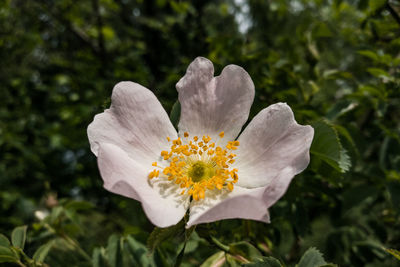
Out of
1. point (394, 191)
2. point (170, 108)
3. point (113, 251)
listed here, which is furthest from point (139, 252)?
A: point (394, 191)

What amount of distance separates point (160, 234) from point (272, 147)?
1.41 feet

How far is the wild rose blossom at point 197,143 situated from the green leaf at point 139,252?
0.29 m

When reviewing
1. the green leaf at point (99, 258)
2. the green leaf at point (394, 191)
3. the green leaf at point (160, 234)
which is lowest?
the green leaf at point (99, 258)

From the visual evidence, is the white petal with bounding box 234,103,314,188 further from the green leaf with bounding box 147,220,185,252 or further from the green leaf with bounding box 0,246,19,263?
the green leaf with bounding box 0,246,19,263

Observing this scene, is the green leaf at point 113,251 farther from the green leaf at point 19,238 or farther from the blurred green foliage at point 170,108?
the green leaf at point 19,238

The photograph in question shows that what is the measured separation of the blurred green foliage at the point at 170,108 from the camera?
123 cm

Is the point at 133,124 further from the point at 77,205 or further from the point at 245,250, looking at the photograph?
the point at 77,205

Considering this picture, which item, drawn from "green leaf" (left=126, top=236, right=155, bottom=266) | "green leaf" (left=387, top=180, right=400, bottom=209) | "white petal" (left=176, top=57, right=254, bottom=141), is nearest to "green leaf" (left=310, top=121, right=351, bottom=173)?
"white petal" (left=176, top=57, right=254, bottom=141)

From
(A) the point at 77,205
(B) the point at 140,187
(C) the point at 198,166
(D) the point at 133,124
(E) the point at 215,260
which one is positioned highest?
(D) the point at 133,124

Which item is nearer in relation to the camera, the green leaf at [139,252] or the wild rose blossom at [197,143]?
the wild rose blossom at [197,143]

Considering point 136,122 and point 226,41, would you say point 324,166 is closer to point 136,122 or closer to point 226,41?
point 136,122

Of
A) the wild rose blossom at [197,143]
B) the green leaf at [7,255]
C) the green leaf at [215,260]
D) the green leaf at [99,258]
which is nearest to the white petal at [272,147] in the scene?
the wild rose blossom at [197,143]

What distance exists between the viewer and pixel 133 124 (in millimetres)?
1098

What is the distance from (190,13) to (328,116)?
70.9 inches
